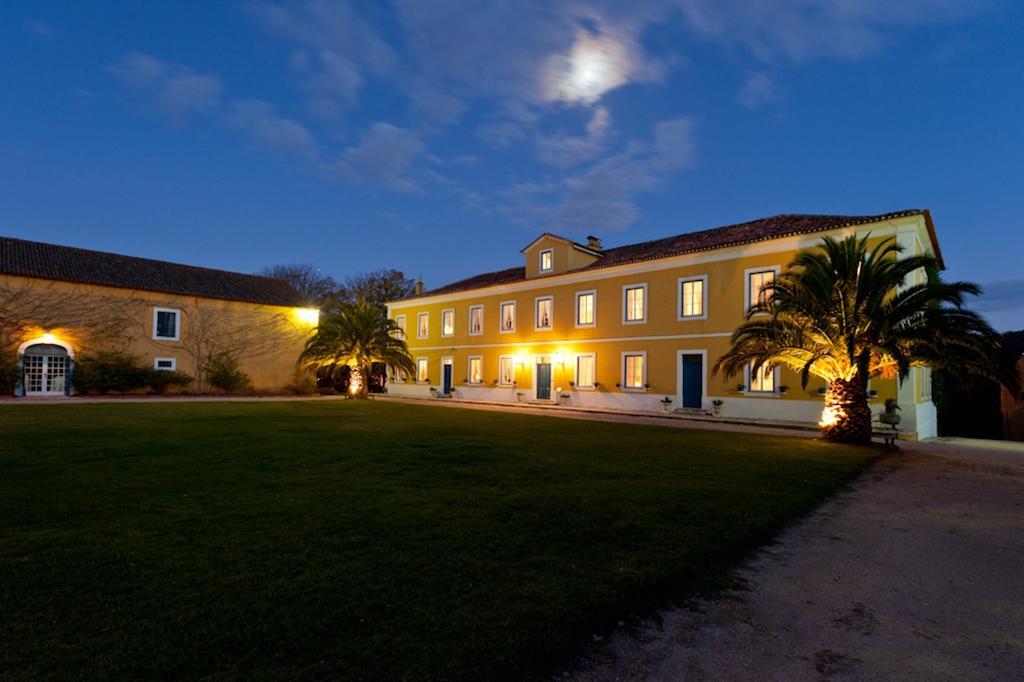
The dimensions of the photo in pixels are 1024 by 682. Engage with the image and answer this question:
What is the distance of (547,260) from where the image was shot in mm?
28484

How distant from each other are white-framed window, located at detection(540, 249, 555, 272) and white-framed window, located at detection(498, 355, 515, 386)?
559 cm

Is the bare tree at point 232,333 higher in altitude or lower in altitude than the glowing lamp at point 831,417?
higher

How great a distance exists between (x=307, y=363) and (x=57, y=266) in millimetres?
14255

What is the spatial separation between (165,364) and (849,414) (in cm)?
3486

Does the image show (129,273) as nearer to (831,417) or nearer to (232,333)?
(232,333)

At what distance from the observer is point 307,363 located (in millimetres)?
31656

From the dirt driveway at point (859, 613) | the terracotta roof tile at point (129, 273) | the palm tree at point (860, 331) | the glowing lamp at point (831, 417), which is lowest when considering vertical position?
the dirt driveway at point (859, 613)

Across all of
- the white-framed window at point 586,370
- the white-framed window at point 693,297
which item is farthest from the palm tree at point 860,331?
the white-framed window at point 586,370

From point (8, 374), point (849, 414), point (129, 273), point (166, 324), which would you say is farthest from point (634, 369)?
point (8, 374)

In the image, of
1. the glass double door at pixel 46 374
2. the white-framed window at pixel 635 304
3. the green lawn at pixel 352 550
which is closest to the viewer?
the green lawn at pixel 352 550

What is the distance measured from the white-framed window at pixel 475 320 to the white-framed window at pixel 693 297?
1356 cm

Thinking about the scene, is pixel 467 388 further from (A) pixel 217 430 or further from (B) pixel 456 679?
(B) pixel 456 679

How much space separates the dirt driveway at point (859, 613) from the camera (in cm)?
311

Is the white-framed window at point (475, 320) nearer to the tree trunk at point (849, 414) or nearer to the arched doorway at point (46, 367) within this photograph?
the tree trunk at point (849, 414)
